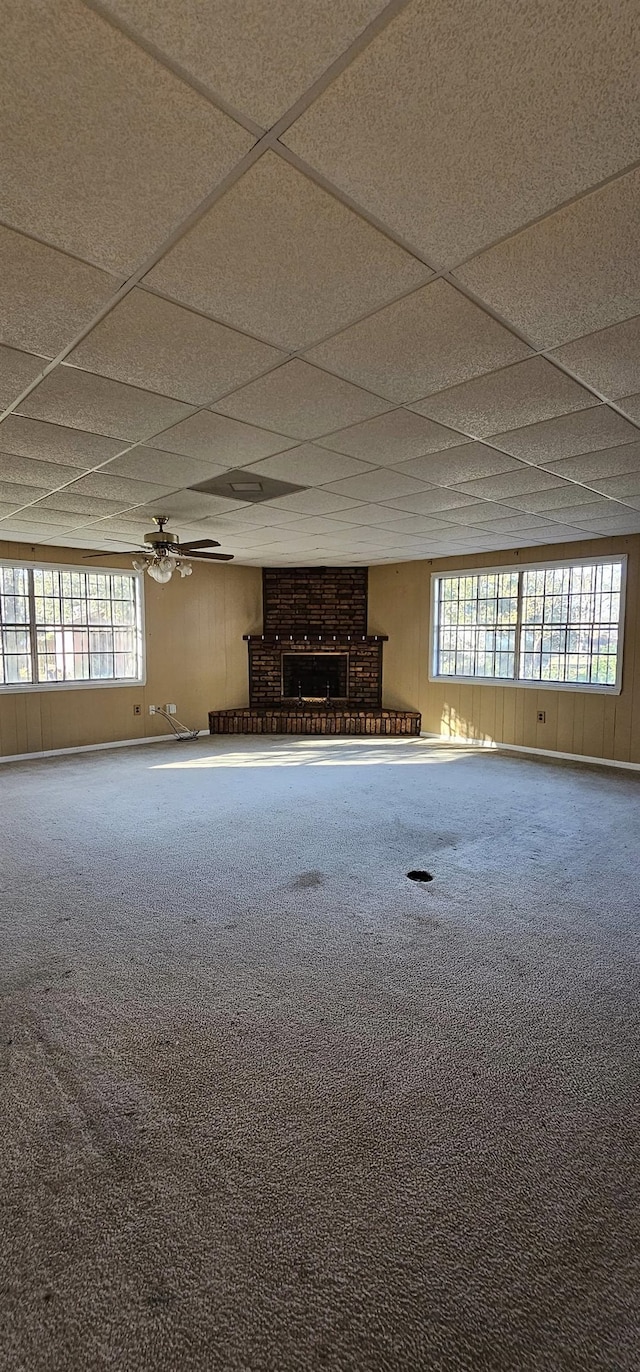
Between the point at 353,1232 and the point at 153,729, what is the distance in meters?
6.86

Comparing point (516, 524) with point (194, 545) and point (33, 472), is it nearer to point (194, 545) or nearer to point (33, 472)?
point (194, 545)

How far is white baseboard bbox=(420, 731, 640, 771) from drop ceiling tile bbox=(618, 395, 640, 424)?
172 inches

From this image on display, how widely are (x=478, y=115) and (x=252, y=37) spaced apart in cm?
47

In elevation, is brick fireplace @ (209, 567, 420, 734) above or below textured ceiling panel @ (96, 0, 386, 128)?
below

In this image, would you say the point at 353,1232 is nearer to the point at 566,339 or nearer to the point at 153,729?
the point at 566,339

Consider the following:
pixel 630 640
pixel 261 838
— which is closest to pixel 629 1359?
pixel 261 838

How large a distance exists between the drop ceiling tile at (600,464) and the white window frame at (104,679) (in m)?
5.37

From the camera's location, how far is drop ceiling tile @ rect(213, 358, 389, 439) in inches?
93.0

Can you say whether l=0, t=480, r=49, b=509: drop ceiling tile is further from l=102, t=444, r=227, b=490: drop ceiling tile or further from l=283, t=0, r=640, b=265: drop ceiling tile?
l=283, t=0, r=640, b=265: drop ceiling tile

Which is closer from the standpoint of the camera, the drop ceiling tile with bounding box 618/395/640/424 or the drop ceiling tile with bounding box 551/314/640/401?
the drop ceiling tile with bounding box 551/314/640/401

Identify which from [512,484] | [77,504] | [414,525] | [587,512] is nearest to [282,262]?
[512,484]

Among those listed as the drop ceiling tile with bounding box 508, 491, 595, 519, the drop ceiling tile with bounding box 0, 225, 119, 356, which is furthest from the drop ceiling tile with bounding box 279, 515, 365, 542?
the drop ceiling tile with bounding box 0, 225, 119, 356

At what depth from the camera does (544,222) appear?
4.89ft

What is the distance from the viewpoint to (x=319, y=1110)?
5.61 ft
